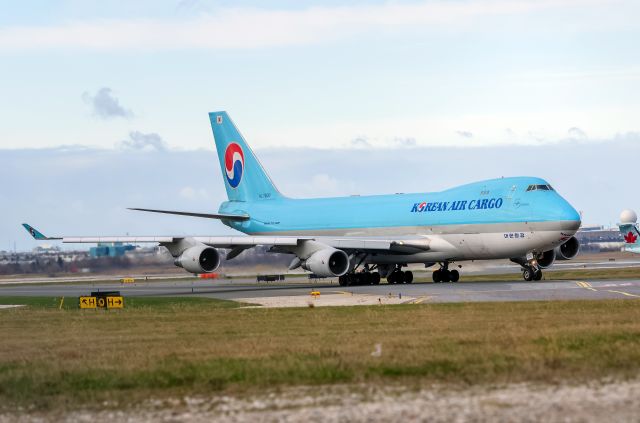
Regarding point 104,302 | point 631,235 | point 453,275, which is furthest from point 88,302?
point 631,235

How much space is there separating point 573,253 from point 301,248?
543 inches

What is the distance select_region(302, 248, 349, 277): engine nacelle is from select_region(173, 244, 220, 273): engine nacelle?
4.54 meters

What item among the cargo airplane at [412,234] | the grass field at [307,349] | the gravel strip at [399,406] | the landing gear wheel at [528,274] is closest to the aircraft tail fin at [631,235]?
the cargo airplane at [412,234]

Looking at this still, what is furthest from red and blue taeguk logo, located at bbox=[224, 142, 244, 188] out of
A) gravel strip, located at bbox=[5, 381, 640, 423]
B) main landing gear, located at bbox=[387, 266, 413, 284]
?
gravel strip, located at bbox=[5, 381, 640, 423]

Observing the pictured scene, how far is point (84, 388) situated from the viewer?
15781 millimetres

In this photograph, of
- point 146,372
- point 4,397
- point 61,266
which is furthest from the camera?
point 61,266

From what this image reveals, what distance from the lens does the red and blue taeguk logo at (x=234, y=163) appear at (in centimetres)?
6494

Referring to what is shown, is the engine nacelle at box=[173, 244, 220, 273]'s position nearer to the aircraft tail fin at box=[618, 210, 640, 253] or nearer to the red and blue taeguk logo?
the red and blue taeguk logo

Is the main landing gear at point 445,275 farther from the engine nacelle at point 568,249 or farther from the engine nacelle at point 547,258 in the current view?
the engine nacelle at point 568,249

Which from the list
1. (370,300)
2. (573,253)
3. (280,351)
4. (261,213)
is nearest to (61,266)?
(261,213)

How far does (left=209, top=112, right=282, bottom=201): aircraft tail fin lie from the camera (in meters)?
64.4

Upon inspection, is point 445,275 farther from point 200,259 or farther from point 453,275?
point 200,259

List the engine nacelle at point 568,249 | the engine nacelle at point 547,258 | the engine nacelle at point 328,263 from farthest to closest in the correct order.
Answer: the engine nacelle at point 568,249, the engine nacelle at point 547,258, the engine nacelle at point 328,263

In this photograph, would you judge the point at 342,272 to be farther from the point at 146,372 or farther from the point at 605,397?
the point at 605,397
